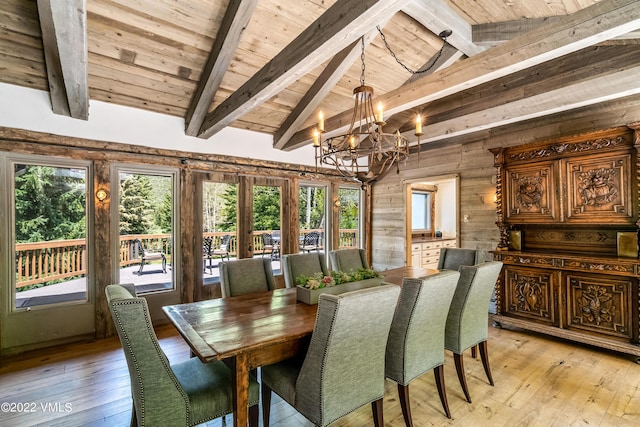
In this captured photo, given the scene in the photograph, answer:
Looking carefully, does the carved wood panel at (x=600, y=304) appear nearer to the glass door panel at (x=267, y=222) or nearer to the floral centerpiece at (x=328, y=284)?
the floral centerpiece at (x=328, y=284)

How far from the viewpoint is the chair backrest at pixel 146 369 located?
1.43 meters

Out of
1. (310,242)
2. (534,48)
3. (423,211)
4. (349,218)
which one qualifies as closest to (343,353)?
(534,48)

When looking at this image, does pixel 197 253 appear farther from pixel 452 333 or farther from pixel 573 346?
pixel 573 346

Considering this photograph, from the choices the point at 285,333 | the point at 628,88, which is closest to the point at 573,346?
the point at 628,88

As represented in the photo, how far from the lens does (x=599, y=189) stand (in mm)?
3365

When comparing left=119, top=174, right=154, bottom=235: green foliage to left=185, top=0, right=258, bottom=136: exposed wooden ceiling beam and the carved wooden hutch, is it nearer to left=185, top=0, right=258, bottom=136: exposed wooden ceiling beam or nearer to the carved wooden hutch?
left=185, top=0, right=258, bottom=136: exposed wooden ceiling beam

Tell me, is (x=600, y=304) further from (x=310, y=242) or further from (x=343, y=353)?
(x=310, y=242)

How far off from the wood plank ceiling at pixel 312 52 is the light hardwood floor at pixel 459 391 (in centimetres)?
262

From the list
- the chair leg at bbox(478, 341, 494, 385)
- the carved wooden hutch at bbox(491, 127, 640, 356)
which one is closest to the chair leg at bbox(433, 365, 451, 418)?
the chair leg at bbox(478, 341, 494, 385)

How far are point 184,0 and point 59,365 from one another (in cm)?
361

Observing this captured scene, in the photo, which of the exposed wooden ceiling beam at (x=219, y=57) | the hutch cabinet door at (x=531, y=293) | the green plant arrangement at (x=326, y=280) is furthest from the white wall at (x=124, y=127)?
the hutch cabinet door at (x=531, y=293)

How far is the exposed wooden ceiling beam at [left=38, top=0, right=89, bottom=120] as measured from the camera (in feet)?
6.79

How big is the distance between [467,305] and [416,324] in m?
0.68

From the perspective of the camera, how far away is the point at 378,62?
12.6ft
